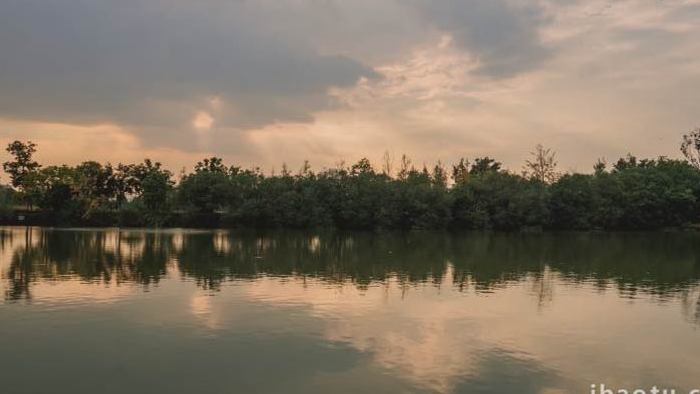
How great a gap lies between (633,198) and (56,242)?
206 feet

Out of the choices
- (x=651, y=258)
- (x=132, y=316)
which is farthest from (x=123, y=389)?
(x=651, y=258)

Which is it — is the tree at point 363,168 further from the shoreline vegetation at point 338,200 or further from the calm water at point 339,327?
the calm water at point 339,327

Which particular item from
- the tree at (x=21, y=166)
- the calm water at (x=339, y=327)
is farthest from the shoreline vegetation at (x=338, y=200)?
the calm water at (x=339, y=327)

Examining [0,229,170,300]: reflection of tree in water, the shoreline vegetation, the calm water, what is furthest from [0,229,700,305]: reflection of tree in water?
the shoreline vegetation

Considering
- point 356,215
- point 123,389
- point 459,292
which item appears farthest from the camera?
point 356,215

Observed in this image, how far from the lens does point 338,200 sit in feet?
233

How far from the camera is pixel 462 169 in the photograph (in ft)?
328

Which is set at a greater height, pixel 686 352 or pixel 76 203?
pixel 76 203

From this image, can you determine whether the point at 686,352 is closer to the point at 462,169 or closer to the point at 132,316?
the point at 132,316

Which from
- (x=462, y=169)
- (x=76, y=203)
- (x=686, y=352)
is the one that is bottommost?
(x=686, y=352)

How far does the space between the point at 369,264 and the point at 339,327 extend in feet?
48.8

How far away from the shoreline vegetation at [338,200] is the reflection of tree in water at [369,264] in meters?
27.3

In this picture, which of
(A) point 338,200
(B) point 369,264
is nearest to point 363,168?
(A) point 338,200

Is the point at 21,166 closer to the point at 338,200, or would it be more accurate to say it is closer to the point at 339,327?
the point at 338,200
